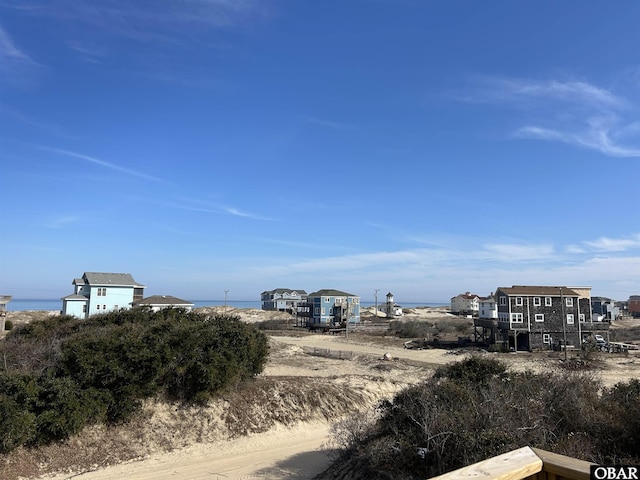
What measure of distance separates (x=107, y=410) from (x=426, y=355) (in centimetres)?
3310

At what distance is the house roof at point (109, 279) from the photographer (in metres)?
53.2

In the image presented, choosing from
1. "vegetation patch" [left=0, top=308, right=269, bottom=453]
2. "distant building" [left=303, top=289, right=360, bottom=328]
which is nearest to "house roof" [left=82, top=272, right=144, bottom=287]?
"distant building" [left=303, top=289, right=360, bottom=328]

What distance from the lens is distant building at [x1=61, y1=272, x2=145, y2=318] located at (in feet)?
Answer: 169

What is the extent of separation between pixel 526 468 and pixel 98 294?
5741 cm

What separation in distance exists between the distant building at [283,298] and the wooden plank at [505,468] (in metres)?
104

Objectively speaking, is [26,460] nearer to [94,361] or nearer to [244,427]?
[94,361]

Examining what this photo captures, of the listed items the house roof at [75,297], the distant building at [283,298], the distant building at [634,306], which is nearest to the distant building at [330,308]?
the distant building at [283,298]

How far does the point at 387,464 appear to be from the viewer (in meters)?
9.34

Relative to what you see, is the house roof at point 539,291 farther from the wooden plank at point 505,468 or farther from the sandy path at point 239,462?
the wooden plank at point 505,468

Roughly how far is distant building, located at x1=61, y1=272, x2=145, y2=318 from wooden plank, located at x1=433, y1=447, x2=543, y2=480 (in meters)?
53.8

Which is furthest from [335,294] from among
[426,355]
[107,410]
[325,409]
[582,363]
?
[107,410]

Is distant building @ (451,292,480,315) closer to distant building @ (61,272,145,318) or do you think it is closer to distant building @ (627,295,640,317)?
distant building @ (627,295,640,317)

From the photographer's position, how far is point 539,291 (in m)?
47.3

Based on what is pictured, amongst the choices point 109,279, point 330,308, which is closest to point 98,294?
point 109,279
